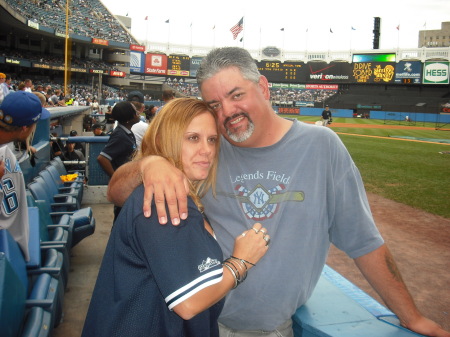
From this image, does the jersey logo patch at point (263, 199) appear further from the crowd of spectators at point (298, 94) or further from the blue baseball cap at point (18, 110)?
the crowd of spectators at point (298, 94)

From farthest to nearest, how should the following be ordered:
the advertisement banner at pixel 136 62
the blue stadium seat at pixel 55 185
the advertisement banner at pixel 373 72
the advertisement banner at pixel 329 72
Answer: the advertisement banner at pixel 136 62 → the advertisement banner at pixel 329 72 → the advertisement banner at pixel 373 72 → the blue stadium seat at pixel 55 185

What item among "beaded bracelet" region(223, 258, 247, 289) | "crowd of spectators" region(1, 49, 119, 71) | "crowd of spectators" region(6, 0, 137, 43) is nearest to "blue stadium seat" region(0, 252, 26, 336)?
"beaded bracelet" region(223, 258, 247, 289)

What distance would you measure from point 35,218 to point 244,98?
2.19 metres

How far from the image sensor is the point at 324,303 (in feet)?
6.49

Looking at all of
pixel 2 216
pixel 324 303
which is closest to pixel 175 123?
pixel 324 303

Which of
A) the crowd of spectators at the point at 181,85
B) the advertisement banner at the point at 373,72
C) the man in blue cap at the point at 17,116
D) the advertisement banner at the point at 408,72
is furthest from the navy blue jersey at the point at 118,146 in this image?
the crowd of spectators at the point at 181,85

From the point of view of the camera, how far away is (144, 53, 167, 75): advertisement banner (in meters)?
65.2

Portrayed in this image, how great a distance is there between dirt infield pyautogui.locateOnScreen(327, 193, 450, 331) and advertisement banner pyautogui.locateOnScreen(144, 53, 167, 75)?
61.1 meters

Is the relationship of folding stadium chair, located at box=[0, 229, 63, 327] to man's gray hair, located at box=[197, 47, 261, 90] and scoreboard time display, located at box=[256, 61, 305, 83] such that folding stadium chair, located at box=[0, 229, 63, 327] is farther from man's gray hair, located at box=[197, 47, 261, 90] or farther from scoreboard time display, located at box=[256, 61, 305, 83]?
scoreboard time display, located at box=[256, 61, 305, 83]

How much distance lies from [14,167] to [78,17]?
182ft

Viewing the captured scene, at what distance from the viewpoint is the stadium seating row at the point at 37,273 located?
204 cm

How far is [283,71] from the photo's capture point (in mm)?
63156

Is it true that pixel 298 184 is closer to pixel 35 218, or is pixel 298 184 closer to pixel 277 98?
pixel 35 218

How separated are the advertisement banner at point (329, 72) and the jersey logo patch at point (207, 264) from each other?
62.7 m
